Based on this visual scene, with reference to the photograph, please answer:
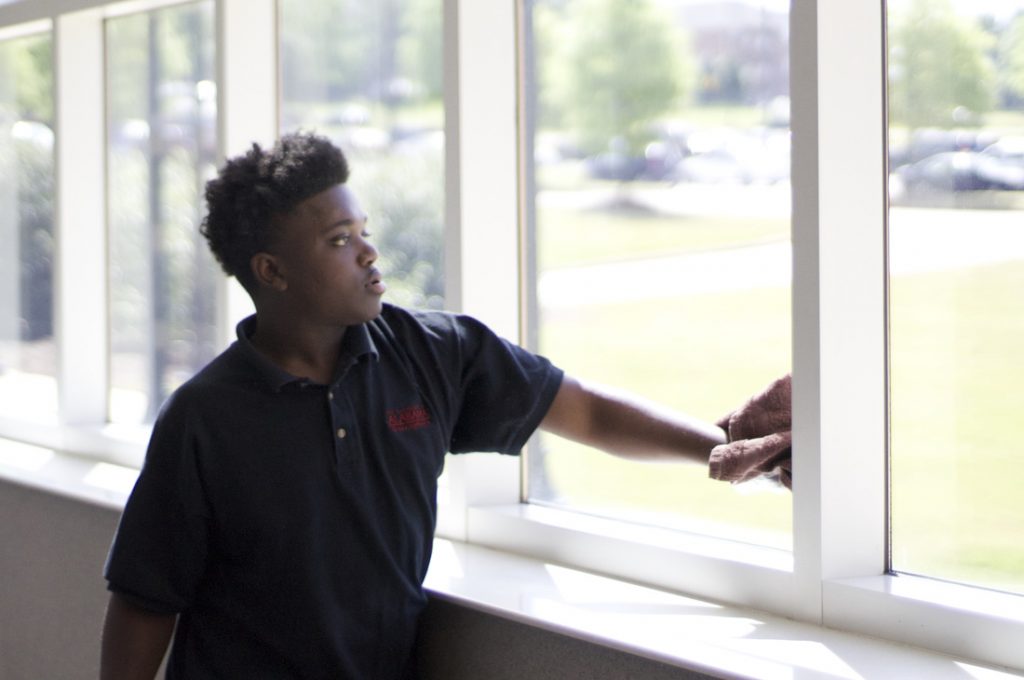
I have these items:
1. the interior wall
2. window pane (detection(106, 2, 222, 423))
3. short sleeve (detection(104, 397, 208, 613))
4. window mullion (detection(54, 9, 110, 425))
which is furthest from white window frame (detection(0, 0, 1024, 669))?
window mullion (detection(54, 9, 110, 425))

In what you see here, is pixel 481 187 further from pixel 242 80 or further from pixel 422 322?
pixel 242 80

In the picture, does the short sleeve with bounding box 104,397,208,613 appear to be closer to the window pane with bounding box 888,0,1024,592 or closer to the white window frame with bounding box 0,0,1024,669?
the white window frame with bounding box 0,0,1024,669

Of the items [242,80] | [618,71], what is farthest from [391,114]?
[618,71]

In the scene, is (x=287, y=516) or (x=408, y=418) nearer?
(x=287, y=516)

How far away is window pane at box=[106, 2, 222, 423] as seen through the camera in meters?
3.69

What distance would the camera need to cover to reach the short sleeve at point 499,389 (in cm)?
220

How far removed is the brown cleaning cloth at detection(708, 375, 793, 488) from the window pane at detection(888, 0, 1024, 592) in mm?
169

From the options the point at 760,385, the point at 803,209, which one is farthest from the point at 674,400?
the point at 803,209

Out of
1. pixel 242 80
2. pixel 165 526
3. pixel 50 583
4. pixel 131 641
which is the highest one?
pixel 242 80

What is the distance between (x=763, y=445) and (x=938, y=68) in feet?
2.10

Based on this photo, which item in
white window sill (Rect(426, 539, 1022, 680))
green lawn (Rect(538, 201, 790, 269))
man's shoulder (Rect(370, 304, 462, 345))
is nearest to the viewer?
white window sill (Rect(426, 539, 1022, 680))

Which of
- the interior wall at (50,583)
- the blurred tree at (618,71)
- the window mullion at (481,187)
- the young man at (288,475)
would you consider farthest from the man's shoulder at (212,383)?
the interior wall at (50,583)

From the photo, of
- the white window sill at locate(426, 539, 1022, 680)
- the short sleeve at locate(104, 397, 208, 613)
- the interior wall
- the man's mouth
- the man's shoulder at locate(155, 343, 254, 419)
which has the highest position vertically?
the man's mouth

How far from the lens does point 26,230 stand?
4418mm
